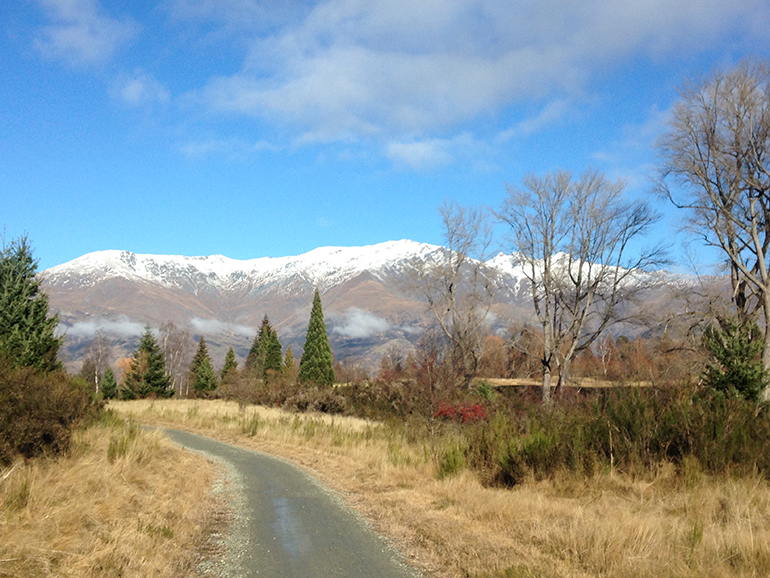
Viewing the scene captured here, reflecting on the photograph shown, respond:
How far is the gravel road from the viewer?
603cm

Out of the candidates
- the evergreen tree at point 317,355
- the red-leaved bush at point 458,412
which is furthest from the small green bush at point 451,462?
the evergreen tree at point 317,355

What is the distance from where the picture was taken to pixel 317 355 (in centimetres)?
5766

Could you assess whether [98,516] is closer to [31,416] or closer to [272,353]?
[31,416]

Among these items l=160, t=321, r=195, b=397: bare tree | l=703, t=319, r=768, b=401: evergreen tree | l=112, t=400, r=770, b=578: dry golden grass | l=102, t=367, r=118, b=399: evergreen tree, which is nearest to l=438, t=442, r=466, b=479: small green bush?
l=112, t=400, r=770, b=578: dry golden grass

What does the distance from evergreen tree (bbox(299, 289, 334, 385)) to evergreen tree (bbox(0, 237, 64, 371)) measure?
37.4 meters

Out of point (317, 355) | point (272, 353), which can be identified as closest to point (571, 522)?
point (317, 355)

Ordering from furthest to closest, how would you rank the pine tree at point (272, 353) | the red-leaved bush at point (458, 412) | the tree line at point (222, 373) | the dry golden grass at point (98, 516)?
the pine tree at point (272, 353)
the tree line at point (222, 373)
the red-leaved bush at point (458, 412)
the dry golden grass at point (98, 516)

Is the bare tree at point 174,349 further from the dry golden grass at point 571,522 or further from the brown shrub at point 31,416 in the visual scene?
the dry golden grass at point 571,522

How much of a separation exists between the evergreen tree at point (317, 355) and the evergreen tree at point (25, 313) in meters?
37.4

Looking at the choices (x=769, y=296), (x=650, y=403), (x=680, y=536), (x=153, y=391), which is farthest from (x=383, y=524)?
(x=153, y=391)

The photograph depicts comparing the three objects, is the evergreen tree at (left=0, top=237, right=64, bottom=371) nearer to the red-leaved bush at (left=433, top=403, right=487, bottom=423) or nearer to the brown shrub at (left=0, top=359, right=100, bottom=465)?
the brown shrub at (left=0, top=359, right=100, bottom=465)

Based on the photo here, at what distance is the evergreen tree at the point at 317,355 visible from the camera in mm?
56406

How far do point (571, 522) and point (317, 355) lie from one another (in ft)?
171

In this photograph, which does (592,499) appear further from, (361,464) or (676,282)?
(676,282)
